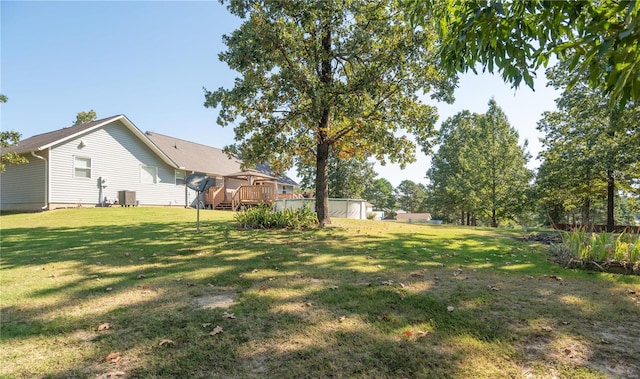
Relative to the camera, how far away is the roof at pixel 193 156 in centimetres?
2240

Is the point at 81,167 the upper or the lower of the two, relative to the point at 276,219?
upper

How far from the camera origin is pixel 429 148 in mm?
10359

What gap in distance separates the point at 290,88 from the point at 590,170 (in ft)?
49.7

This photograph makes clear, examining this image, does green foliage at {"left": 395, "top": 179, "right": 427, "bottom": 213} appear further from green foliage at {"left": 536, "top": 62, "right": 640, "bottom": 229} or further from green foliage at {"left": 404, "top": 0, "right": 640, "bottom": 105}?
green foliage at {"left": 404, "top": 0, "right": 640, "bottom": 105}

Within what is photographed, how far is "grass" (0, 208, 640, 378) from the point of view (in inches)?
87.7

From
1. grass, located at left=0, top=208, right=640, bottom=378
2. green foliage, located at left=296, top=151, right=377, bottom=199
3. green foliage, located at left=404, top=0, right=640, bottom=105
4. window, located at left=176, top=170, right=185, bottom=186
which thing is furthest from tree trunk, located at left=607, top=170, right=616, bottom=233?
window, located at left=176, top=170, right=185, bottom=186

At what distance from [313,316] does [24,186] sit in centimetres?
2061

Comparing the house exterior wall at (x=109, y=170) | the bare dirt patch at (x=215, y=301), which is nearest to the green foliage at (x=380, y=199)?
the house exterior wall at (x=109, y=170)

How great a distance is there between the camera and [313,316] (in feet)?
9.92

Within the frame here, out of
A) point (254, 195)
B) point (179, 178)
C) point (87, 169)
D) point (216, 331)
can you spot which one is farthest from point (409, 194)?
point (216, 331)

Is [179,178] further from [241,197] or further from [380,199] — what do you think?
[380,199]

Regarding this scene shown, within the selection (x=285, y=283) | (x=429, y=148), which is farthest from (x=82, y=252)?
(x=429, y=148)

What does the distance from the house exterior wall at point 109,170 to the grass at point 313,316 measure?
12871 mm

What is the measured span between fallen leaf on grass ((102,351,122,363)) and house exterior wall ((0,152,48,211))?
17.9 metres
